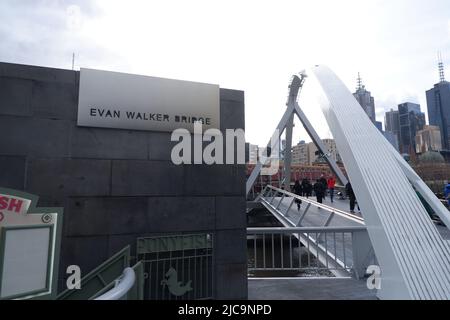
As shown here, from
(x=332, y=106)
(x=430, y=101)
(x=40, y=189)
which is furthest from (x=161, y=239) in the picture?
(x=430, y=101)

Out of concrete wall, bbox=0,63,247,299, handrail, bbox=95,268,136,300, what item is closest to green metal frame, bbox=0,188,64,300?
handrail, bbox=95,268,136,300

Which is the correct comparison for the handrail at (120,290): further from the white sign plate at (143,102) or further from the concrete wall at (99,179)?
the white sign plate at (143,102)

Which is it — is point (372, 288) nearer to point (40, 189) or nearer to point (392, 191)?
point (392, 191)

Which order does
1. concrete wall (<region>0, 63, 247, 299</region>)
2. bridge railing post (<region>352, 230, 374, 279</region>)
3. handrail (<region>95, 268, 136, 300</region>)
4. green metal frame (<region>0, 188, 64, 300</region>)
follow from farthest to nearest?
bridge railing post (<region>352, 230, 374, 279</region>)
concrete wall (<region>0, 63, 247, 299</region>)
green metal frame (<region>0, 188, 64, 300</region>)
handrail (<region>95, 268, 136, 300</region>)

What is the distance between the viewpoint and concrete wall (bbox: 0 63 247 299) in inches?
181

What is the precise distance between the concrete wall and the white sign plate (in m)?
0.17

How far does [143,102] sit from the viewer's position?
5324mm

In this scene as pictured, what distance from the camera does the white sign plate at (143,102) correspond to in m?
4.98

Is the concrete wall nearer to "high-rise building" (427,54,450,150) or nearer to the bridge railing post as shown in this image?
the bridge railing post

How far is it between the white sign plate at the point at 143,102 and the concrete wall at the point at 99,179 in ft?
0.55

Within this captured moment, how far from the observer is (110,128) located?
5074mm
